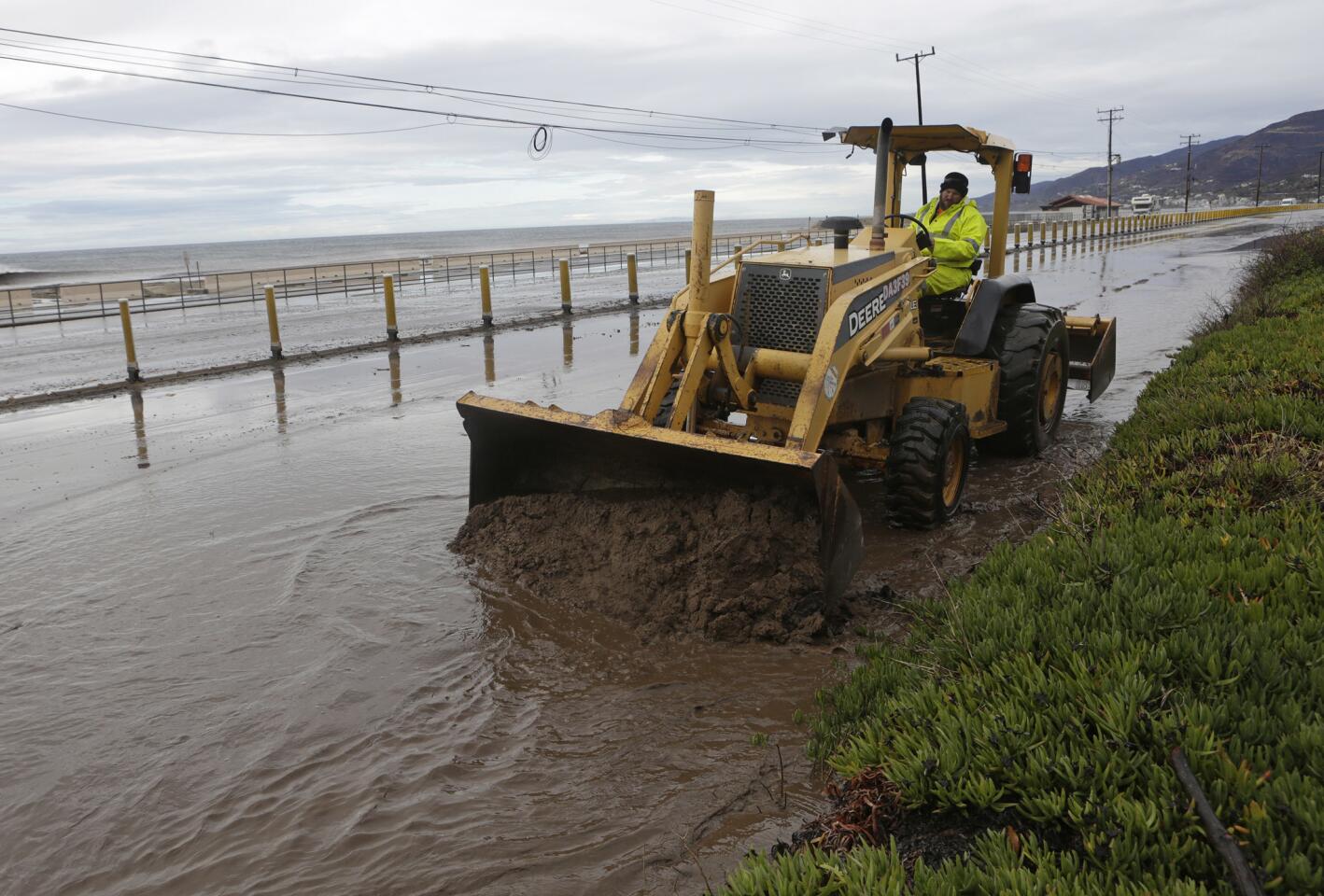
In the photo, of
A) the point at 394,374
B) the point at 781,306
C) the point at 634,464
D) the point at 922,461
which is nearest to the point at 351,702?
the point at 634,464

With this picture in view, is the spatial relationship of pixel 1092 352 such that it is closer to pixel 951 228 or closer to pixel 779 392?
pixel 951 228

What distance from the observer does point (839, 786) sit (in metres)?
3.48

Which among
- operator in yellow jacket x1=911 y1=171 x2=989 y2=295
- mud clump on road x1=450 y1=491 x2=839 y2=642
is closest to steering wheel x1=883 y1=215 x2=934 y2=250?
operator in yellow jacket x1=911 y1=171 x2=989 y2=295

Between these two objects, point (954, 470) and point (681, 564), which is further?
point (954, 470)

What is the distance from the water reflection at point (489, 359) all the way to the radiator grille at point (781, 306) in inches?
275

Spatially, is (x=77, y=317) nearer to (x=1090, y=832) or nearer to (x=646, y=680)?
(x=646, y=680)

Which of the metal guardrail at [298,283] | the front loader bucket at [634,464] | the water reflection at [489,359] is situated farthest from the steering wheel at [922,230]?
the metal guardrail at [298,283]

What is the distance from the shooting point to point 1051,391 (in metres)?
9.14

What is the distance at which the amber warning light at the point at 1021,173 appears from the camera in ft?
28.6

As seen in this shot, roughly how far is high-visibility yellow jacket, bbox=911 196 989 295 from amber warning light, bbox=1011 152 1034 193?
1084mm

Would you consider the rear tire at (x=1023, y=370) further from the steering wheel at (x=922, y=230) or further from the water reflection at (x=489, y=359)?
the water reflection at (x=489, y=359)

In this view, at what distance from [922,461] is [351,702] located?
11.7 ft

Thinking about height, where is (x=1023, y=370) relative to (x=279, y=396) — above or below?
Answer: above

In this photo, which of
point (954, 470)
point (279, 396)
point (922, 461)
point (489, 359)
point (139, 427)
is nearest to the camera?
point (922, 461)
